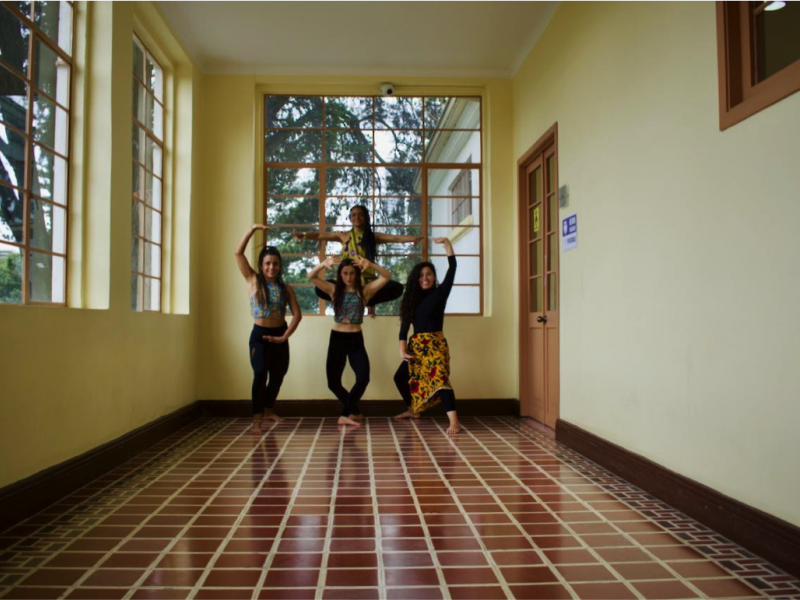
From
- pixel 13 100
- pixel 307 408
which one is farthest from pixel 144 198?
pixel 307 408

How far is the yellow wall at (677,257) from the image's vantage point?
7.34 ft

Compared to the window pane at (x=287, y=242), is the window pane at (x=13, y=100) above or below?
above

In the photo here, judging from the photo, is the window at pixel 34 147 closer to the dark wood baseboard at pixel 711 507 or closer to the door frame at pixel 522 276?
the dark wood baseboard at pixel 711 507

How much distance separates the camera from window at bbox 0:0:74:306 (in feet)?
9.84

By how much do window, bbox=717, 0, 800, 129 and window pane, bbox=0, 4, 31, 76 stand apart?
3285 millimetres

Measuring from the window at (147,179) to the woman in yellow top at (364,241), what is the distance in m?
1.23

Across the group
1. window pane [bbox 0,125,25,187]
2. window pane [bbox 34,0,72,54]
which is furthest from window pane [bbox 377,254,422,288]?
window pane [bbox 0,125,25,187]

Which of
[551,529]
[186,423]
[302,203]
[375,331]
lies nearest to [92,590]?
[551,529]

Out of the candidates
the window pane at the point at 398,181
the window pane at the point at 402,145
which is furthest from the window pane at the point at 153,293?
the window pane at the point at 402,145

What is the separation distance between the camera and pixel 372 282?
218 inches

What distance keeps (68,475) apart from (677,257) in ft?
10.6

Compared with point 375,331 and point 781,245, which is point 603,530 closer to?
point 781,245

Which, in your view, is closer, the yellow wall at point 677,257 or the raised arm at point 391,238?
the yellow wall at point 677,257

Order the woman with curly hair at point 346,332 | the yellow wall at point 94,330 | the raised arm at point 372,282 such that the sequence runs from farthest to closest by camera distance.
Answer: the raised arm at point 372,282 < the woman with curly hair at point 346,332 < the yellow wall at point 94,330
